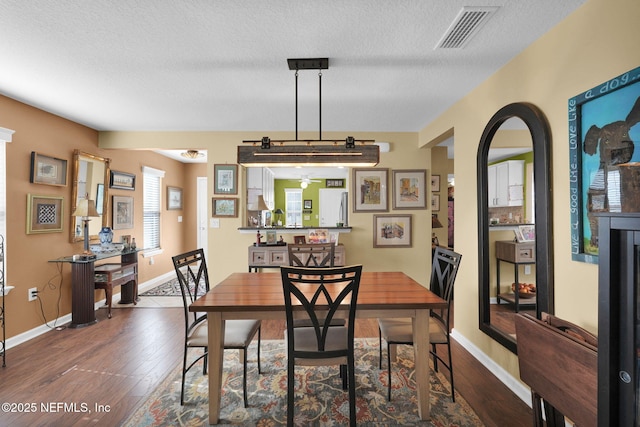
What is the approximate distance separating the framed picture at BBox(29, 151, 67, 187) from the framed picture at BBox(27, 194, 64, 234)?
0.18m

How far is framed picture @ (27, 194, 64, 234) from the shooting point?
329 cm

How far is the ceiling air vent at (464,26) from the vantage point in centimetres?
176

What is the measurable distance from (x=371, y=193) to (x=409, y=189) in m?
0.56

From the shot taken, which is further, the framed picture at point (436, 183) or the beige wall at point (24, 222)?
the framed picture at point (436, 183)

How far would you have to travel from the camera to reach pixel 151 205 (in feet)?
19.2

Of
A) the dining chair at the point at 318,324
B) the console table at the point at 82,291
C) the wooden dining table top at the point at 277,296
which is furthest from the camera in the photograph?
the console table at the point at 82,291

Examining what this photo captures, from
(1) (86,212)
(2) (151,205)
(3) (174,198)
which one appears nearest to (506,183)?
(1) (86,212)

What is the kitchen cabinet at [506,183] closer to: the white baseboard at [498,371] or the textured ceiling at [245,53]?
the textured ceiling at [245,53]

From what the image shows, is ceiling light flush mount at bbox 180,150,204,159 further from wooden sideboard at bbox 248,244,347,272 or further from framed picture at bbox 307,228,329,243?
framed picture at bbox 307,228,329,243

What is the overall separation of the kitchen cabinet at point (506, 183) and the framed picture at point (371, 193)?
189cm

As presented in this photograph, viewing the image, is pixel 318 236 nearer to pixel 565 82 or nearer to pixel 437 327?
pixel 437 327

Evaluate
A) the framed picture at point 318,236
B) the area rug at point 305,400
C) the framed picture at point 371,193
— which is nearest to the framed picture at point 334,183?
the framed picture at point 371,193

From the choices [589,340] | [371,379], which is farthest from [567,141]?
[371,379]

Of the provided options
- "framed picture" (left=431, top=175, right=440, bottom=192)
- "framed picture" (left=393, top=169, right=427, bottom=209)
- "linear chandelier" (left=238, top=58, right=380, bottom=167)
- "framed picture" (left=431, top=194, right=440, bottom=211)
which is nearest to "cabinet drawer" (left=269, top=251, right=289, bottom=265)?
"framed picture" (left=393, top=169, right=427, bottom=209)
